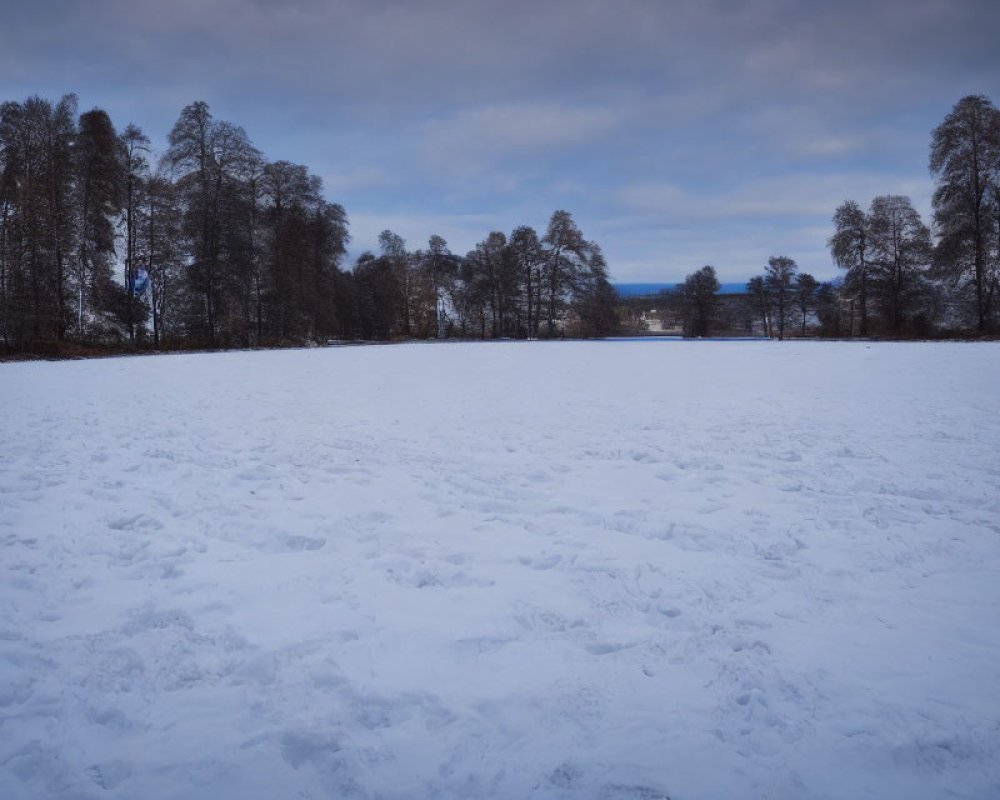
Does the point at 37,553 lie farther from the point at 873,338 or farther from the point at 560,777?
the point at 873,338

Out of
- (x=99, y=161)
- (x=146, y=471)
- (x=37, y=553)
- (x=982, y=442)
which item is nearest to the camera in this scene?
(x=37, y=553)

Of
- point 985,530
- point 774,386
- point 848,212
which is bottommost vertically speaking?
point 985,530

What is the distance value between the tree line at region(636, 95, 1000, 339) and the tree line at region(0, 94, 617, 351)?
35949mm

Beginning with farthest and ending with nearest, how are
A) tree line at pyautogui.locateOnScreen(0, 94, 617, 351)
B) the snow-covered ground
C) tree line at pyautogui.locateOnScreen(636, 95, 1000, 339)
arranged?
1. tree line at pyautogui.locateOnScreen(636, 95, 1000, 339)
2. tree line at pyautogui.locateOnScreen(0, 94, 617, 351)
3. the snow-covered ground

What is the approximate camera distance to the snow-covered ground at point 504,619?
6.81ft

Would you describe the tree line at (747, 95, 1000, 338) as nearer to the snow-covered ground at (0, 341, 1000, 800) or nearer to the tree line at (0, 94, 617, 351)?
the snow-covered ground at (0, 341, 1000, 800)

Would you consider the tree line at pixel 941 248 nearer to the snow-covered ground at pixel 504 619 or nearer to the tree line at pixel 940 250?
the tree line at pixel 940 250

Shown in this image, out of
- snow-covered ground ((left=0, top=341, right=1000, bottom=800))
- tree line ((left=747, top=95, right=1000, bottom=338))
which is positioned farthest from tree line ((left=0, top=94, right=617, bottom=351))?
tree line ((left=747, top=95, right=1000, bottom=338))

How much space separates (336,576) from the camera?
3.55m

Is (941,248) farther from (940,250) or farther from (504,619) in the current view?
(504,619)

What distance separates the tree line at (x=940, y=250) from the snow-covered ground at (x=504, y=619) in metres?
30.4

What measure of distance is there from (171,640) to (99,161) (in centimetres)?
3143

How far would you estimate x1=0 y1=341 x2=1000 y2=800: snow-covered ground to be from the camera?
207 cm

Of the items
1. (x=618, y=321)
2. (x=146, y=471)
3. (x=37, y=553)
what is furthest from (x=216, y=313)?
(x=618, y=321)
